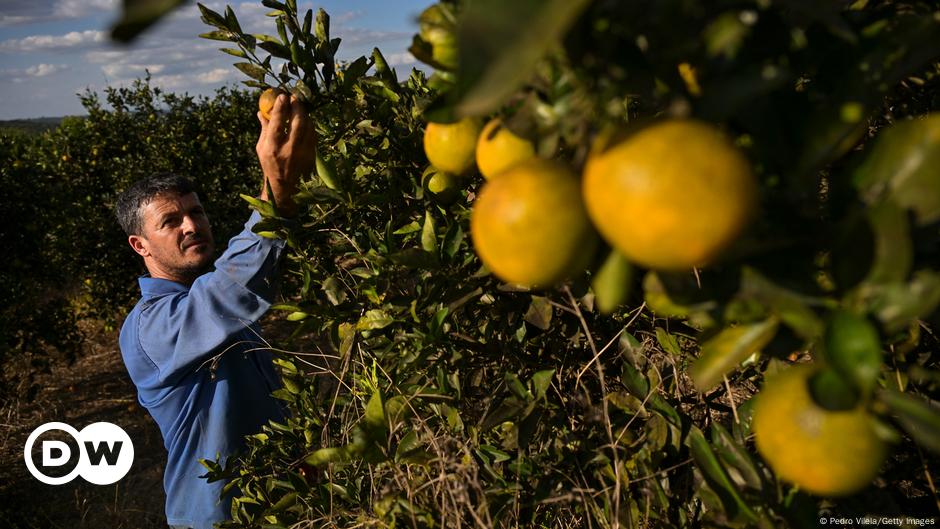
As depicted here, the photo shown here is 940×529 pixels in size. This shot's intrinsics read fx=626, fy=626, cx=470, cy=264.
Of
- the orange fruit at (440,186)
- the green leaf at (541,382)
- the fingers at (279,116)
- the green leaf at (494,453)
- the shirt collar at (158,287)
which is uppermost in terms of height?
the fingers at (279,116)

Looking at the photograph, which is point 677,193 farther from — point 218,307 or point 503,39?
point 218,307

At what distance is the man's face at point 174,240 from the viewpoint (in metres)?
2.75

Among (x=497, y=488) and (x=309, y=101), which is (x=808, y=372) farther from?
(x=309, y=101)

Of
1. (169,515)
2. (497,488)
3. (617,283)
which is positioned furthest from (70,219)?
(617,283)

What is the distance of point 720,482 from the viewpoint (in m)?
0.79

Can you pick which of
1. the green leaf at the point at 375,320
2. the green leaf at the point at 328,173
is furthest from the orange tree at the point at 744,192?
the green leaf at the point at 328,173

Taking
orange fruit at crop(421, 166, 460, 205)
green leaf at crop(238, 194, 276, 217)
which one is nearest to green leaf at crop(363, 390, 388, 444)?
orange fruit at crop(421, 166, 460, 205)

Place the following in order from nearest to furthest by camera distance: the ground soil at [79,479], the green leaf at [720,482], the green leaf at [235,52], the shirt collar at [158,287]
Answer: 1. the green leaf at [720,482]
2. the green leaf at [235,52]
3. the shirt collar at [158,287]
4. the ground soil at [79,479]

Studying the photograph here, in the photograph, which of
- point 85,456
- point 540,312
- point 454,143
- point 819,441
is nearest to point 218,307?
point 540,312

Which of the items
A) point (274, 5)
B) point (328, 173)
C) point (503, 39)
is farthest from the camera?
point (274, 5)

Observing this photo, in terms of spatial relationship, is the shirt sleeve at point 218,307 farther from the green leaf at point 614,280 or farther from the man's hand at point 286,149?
the green leaf at point 614,280

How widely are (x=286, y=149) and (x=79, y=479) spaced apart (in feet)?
12.8

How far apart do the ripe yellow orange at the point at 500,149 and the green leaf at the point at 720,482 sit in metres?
0.46

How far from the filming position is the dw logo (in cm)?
416
